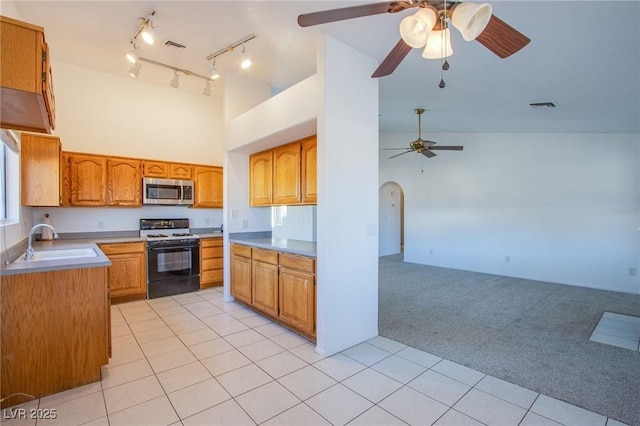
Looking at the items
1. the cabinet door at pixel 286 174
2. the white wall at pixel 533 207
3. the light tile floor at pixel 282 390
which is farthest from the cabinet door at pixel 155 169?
the white wall at pixel 533 207

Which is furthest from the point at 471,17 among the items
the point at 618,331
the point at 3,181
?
the point at 3,181

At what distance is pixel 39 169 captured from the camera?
11.4 ft

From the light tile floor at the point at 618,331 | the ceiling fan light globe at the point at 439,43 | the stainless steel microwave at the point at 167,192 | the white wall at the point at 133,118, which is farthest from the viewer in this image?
the stainless steel microwave at the point at 167,192

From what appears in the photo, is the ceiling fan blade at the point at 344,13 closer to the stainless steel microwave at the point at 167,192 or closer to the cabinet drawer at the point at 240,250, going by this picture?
the cabinet drawer at the point at 240,250

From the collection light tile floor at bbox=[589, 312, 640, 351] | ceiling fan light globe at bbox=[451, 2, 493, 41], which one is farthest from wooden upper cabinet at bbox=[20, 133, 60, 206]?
light tile floor at bbox=[589, 312, 640, 351]

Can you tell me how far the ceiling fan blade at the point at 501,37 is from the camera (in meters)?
1.69

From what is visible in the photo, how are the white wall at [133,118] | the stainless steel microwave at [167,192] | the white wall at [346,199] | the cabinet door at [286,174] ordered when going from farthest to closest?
the stainless steel microwave at [167,192], the white wall at [133,118], the cabinet door at [286,174], the white wall at [346,199]

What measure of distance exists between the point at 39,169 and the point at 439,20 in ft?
13.7

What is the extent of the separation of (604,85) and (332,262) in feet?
11.2

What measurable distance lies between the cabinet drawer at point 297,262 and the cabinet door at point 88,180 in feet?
9.76

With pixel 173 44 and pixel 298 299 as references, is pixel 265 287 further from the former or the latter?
pixel 173 44

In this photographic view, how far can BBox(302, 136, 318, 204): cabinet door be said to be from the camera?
3.41 metres

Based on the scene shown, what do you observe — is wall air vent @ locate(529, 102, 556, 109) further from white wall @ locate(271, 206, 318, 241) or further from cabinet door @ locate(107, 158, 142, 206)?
cabinet door @ locate(107, 158, 142, 206)

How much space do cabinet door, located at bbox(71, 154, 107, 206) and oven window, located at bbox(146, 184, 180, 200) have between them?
57 cm
